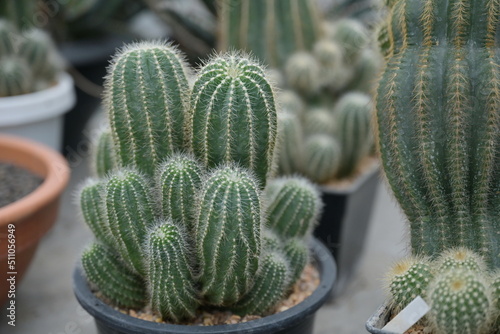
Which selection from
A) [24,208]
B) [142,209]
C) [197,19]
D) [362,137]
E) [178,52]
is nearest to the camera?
[142,209]

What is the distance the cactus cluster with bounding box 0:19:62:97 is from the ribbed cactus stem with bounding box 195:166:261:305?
207 cm

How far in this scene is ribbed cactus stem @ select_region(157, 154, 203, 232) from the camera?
67.2 inches

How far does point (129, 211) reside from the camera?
68.1 inches

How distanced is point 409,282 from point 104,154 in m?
1.04

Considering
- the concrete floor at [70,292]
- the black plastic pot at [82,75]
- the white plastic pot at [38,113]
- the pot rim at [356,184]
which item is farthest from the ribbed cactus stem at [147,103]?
the black plastic pot at [82,75]

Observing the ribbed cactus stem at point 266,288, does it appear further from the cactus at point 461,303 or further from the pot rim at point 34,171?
the pot rim at point 34,171

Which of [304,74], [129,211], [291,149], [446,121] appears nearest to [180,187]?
[129,211]

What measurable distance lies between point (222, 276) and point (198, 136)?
40cm

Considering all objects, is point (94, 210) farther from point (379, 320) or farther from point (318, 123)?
point (318, 123)

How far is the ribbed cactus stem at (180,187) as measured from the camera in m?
1.71

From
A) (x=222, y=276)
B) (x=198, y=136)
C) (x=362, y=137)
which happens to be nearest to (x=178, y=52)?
(x=198, y=136)

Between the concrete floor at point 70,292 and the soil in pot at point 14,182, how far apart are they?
31cm

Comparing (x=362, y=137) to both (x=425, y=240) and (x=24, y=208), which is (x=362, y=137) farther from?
(x=24, y=208)

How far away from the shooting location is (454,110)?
1640mm
